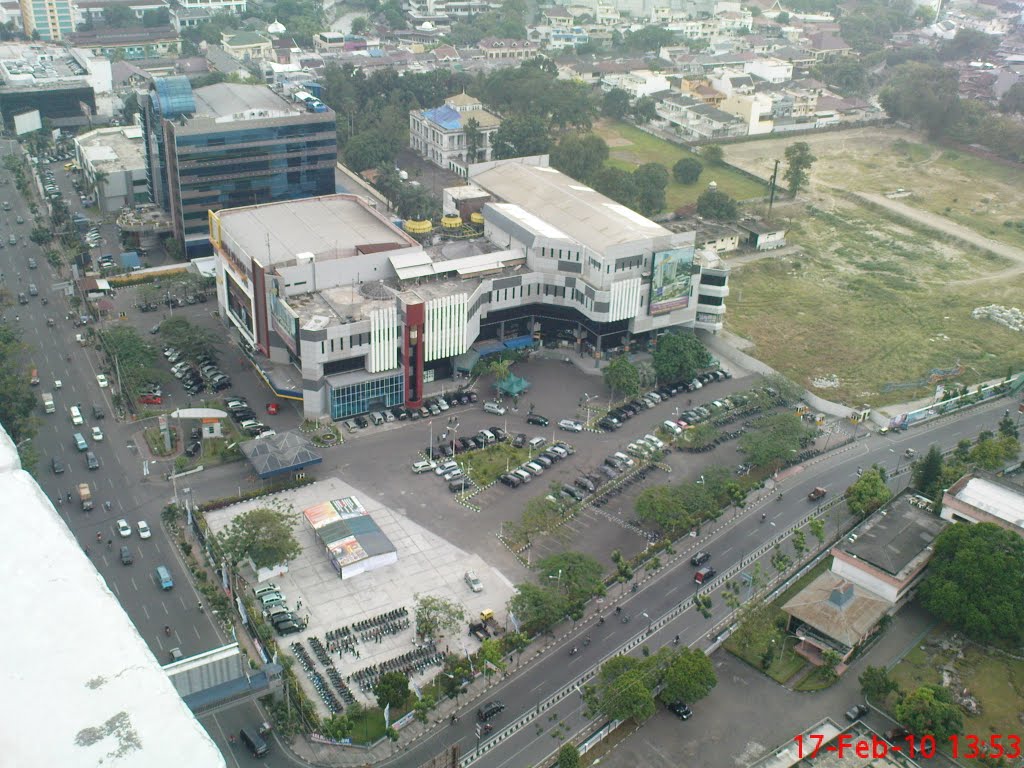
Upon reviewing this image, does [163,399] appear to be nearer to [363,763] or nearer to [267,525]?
[267,525]

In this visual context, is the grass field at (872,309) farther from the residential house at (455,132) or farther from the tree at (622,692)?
the residential house at (455,132)

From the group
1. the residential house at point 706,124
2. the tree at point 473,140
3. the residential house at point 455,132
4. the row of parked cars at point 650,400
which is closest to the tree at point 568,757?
the row of parked cars at point 650,400

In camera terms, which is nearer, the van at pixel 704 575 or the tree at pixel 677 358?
the van at pixel 704 575

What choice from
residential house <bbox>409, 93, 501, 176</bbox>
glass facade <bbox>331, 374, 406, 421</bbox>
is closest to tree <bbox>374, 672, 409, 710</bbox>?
glass facade <bbox>331, 374, 406, 421</bbox>

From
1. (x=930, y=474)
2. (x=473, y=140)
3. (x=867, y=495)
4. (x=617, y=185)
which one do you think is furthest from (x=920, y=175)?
(x=867, y=495)

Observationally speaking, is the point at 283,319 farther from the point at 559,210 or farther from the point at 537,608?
the point at 537,608

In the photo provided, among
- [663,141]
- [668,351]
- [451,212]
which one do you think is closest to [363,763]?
[668,351]

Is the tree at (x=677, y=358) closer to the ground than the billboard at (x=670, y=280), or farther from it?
closer to the ground
